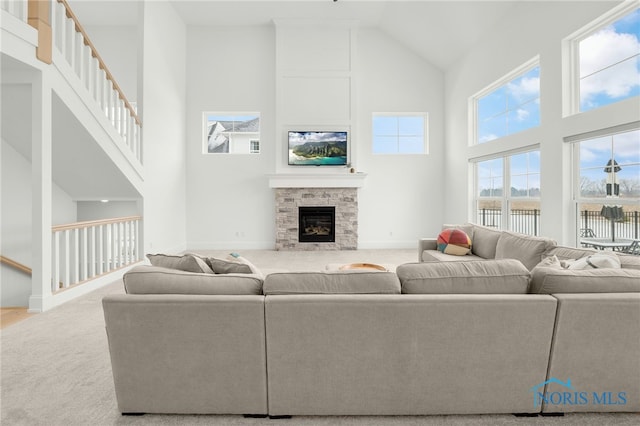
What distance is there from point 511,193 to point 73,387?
5.58 meters

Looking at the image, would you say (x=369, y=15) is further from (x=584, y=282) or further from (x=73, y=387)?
(x=73, y=387)

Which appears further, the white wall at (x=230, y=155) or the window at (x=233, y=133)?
the window at (x=233, y=133)

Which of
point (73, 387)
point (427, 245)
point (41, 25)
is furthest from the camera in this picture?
point (427, 245)

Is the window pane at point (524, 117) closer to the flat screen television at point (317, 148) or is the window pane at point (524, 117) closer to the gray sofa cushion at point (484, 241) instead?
the gray sofa cushion at point (484, 241)

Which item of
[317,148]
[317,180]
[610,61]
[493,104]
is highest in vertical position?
[493,104]

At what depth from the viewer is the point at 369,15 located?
7.00 meters

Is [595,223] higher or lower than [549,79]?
lower

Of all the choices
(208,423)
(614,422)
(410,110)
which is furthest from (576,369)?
(410,110)

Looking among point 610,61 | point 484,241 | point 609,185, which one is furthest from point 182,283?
point 610,61

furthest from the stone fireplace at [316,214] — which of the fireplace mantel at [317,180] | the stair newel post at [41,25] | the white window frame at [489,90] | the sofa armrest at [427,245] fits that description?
the stair newel post at [41,25]

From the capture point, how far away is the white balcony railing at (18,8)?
3.25 meters

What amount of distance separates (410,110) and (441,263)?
6318 mm

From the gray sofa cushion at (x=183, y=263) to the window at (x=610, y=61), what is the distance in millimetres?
3920

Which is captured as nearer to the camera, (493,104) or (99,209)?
(493,104)
